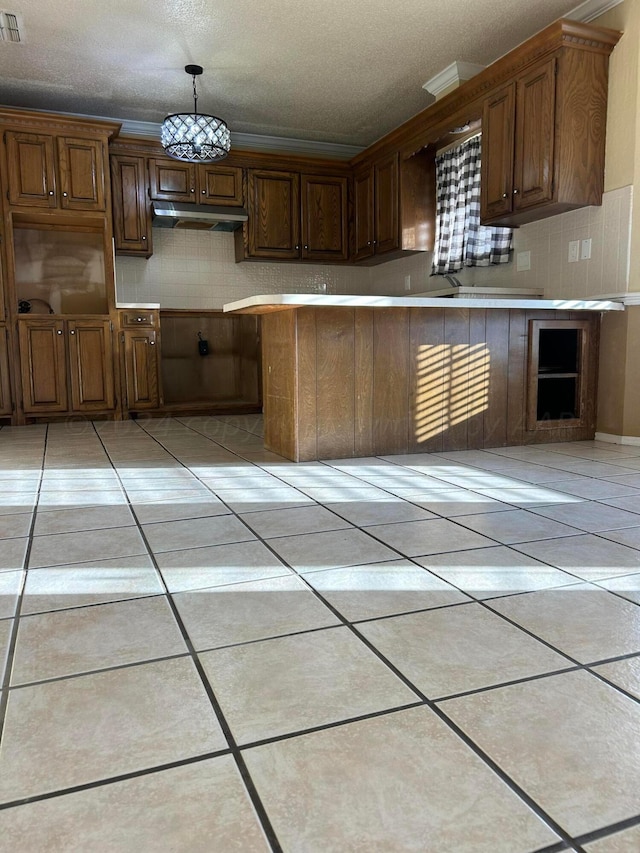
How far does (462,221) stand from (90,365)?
317cm

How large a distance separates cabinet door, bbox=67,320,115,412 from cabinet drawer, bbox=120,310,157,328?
0.43 feet

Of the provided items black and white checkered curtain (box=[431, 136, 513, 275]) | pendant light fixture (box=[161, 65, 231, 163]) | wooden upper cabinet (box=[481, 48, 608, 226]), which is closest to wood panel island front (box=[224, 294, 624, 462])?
wooden upper cabinet (box=[481, 48, 608, 226])

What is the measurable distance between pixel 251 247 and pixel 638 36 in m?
3.43

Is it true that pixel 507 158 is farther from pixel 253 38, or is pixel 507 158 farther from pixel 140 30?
pixel 140 30

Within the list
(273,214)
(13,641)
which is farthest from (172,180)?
(13,641)

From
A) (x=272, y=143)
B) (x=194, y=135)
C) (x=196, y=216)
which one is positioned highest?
(x=272, y=143)

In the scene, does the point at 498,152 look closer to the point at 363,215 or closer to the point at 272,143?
the point at 363,215

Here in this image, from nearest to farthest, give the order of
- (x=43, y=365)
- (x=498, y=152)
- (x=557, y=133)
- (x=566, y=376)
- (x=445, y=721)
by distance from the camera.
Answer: (x=445, y=721)
(x=557, y=133)
(x=566, y=376)
(x=498, y=152)
(x=43, y=365)

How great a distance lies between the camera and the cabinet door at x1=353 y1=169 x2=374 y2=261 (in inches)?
232

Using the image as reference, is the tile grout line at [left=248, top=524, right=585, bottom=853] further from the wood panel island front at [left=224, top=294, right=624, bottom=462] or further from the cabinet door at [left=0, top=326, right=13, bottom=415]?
the cabinet door at [left=0, top=326, right=13, bottom=415]

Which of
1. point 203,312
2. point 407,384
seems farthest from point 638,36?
point 203,312

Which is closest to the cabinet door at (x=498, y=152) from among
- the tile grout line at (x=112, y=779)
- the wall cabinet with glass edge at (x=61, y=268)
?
the wall cabinet with glass edge at (x=61, y=268)

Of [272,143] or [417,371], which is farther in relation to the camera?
[272,143]

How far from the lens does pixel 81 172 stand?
16.6ft
